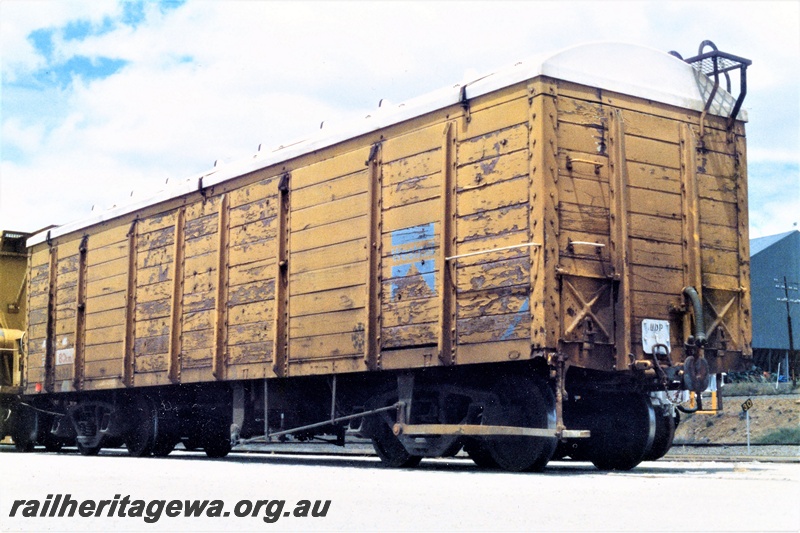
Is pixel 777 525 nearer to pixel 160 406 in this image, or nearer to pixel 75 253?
pixel 160 406

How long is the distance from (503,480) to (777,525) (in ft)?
10.8

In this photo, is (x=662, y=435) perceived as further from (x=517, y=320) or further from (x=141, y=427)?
(x=141, y=427)

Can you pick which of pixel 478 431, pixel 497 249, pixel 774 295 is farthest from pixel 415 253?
pixel 774 295

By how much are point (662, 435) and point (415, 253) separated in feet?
10.7

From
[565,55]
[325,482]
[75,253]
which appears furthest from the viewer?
[75,253]

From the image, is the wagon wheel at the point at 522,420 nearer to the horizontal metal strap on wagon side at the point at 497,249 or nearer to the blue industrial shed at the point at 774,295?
the horizontal metal strap on wagon side at the point at 497,249

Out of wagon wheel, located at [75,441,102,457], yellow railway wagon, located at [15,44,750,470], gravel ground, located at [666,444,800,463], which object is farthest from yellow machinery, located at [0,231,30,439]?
gravel ground, located at [666,444,800,463]

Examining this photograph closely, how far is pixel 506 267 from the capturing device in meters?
9.71

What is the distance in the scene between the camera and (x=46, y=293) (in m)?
18.4

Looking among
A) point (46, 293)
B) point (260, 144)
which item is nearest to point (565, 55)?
point (260, 144)

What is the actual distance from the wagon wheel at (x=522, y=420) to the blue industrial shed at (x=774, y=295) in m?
35.9

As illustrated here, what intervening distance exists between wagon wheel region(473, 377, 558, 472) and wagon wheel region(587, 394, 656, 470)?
3.98ft

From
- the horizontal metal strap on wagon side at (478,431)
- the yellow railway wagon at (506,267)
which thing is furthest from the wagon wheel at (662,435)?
the horizontal metal strap on wagon side at (478,431)

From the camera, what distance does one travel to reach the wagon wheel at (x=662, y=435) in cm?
1071
